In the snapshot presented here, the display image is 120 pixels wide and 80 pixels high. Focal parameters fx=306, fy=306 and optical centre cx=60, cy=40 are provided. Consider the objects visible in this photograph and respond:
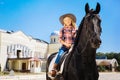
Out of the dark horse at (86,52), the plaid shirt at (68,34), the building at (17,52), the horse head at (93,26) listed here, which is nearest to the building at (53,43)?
the building at (17,52)

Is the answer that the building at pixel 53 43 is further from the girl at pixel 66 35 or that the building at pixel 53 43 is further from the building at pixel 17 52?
the girl at pixel 66 35

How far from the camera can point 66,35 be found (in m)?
6.64

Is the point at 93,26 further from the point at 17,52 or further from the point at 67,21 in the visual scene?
the point at 17,52

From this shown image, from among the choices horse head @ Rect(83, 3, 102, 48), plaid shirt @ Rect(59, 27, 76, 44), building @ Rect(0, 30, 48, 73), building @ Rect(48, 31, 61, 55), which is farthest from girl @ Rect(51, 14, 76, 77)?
building @ Rect(48, 31, 61, 55)

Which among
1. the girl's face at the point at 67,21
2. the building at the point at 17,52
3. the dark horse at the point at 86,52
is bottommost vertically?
the dark horse at the point at 86,52

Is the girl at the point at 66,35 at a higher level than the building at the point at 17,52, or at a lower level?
lower

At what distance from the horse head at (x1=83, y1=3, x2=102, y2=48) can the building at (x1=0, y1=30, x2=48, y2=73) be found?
54.4 meters

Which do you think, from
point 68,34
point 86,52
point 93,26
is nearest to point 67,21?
point 68,34

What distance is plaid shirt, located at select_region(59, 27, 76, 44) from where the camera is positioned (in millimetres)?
6577

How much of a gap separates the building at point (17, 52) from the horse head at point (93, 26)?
A: 2142 inches

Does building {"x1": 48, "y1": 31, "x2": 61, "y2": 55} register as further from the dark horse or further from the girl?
the dark horse

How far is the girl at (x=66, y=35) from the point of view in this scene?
6.52 metres

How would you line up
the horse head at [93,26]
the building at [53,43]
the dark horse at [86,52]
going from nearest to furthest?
the horse head at [93,26] < the dark horse at [86,52] < the building at [53,43]

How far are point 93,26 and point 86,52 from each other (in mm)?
519
